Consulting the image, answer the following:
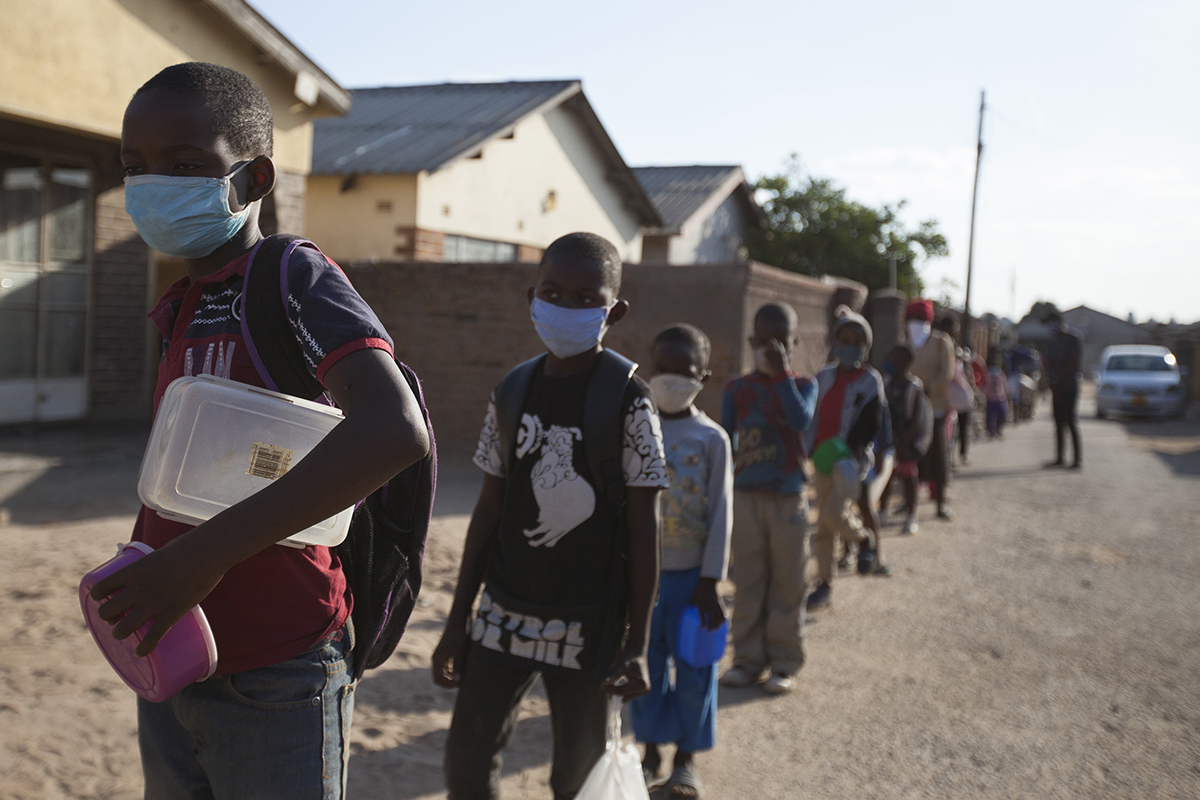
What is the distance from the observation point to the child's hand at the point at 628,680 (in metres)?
2.36

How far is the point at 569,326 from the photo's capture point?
2502 mm

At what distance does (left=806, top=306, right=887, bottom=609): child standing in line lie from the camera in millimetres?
5355

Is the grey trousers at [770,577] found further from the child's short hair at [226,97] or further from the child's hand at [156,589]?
the child's hand at [156,589]

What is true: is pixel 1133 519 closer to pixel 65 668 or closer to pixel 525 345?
pixel 525 345

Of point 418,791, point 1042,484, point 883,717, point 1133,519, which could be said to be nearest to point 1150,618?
point 883,717

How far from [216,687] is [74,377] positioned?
8809mm

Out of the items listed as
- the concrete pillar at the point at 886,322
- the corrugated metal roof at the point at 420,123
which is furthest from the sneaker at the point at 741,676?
the concrete pillar at the point at 886,322

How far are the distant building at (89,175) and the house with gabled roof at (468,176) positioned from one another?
2099 millimetres

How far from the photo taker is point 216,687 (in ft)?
4.69

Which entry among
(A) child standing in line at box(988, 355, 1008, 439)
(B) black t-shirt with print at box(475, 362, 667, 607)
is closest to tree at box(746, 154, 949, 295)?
(A) child standing in line at box(988, 355, 1008, 439)

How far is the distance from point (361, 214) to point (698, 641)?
9.98m

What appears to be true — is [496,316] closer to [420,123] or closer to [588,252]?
[420,123]

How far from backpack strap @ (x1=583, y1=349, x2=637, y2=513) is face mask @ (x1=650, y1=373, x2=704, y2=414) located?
85 centimetres

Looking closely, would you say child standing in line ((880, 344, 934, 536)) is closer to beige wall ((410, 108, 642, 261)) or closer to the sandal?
the sandal
